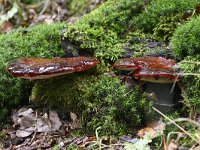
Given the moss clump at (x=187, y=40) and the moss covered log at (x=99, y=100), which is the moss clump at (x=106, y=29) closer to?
the moss covered log at (x=99, y=100)

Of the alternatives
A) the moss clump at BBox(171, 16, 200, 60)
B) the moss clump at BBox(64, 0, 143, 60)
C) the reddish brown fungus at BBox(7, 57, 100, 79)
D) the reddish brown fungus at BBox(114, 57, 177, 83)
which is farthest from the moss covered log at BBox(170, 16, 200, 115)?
the reddish brown fungus at BBox(7, 57, 100, 79)

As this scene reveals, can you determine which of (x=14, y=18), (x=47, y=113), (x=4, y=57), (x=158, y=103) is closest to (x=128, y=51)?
(x=158, y=103)

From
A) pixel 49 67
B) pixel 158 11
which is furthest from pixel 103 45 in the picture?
pixel 49 67

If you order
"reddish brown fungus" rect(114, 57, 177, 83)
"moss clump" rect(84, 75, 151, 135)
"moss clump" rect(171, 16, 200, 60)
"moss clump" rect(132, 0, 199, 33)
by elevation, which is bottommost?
"moss clump" rect(84, 75, 151, 135)

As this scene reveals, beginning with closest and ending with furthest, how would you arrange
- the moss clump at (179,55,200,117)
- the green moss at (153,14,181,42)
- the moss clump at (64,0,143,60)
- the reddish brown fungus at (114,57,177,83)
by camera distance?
the reddish brown fungus at (114,57,177,83) < the moss clump at (179,55,200,117) < the moss clump at (64,0,143,60) < the green moss at (153,14,181,42)

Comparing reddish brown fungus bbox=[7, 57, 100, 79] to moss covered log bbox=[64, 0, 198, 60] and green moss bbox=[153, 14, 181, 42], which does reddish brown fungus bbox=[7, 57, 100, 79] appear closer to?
moss covered log bbox=[64, 0, 198, 60]

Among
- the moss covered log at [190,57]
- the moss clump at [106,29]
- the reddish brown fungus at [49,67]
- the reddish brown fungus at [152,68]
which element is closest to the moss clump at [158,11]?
the moss clump at [106,29]

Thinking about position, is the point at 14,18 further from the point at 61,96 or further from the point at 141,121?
the point at 141,121
